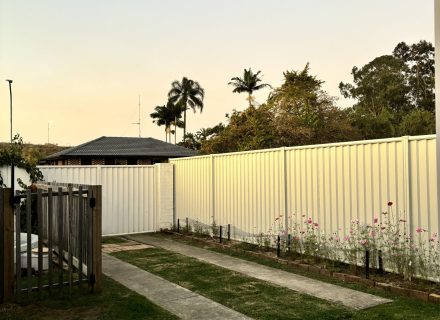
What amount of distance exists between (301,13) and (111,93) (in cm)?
1286

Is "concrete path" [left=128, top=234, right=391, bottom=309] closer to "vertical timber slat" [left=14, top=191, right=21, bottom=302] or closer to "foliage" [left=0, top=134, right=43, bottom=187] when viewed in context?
"vertical timber slat" [left=14, top=191, right=21, bottom=302]

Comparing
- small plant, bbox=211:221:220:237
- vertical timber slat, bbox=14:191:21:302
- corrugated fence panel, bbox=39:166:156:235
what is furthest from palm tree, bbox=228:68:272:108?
vertical timber slat, bbox=14:191:21:302

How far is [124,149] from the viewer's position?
3266 cm

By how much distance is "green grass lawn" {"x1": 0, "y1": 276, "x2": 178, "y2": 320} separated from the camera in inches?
189

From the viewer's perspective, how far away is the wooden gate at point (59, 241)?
5.25m

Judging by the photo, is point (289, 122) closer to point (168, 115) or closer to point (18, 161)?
point (18, 161)

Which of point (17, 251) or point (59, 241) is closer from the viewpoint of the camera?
point (17, 251)

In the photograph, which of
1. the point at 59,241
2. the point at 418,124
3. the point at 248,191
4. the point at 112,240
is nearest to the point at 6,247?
the point at 59,241

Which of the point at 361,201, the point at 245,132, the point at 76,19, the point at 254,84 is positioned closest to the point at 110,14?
the point at 76,19

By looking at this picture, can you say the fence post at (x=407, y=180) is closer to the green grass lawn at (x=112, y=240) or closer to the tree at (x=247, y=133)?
the green grass lawn at (x=112, y=240)

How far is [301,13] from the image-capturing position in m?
13.3

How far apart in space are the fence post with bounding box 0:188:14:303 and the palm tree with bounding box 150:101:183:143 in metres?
53.9

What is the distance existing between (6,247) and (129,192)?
703cm

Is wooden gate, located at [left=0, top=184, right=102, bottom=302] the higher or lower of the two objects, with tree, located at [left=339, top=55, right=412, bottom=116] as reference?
lower
